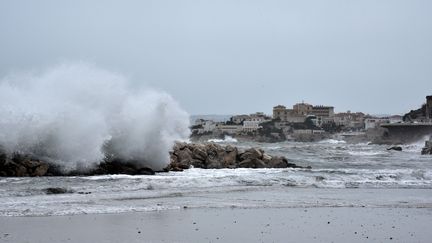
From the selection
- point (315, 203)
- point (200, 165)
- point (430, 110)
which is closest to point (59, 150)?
point (200, 165)

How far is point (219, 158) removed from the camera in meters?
26.8

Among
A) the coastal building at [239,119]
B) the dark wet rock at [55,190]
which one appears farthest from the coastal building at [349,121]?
the dark wet rock at [55,190]

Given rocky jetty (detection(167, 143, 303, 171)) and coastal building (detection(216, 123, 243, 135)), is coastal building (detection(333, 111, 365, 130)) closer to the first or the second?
coastal building (detection(216, 123, 243, 135))

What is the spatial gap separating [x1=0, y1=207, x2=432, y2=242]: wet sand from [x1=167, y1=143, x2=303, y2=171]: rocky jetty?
1282 cm

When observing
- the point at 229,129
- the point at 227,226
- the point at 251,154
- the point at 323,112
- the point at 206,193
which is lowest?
the point at 227,226

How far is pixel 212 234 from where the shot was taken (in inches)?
396

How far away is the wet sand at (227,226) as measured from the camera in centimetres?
970

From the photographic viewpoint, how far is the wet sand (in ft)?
31.8

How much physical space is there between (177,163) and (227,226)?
1366 centimetres

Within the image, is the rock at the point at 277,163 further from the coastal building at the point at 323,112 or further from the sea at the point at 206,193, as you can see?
the coastal building at the point at 323,112

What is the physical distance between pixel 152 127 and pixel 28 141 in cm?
591

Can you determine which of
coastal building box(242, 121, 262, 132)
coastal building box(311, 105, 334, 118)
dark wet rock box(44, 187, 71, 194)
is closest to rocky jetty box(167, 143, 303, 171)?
dark wet rock box(44, 187, 71, 194)

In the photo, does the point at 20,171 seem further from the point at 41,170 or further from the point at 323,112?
the point at 323,112

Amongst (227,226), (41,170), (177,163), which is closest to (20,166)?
(41,170)
